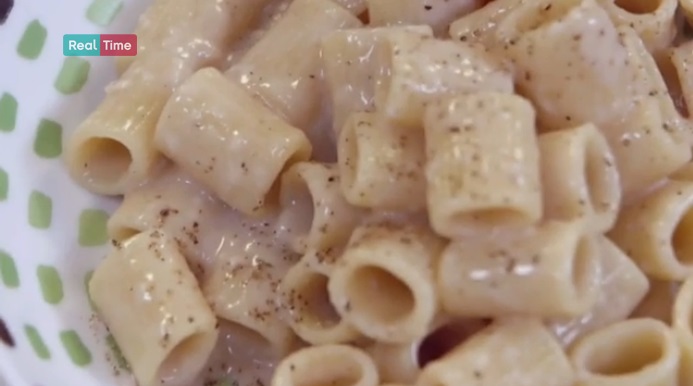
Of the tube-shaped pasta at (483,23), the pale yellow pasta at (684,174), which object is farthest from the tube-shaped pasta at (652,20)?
the pale yellow pasta at (684,174)

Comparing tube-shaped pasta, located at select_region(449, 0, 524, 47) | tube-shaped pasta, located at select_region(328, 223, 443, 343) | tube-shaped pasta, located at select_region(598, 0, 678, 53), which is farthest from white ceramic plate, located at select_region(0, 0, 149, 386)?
tube-shaped pasta, located at select_region(598, 0, 678, 53)

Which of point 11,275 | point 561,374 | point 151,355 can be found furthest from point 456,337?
point 11,275

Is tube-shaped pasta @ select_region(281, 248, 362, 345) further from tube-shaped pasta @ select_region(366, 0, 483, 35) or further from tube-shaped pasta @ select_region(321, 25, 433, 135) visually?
tube-shaped pasta @ select_region(366, 0, 483, 35)

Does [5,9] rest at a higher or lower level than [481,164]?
higher

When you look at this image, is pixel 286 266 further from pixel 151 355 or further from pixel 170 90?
pixel 170 90

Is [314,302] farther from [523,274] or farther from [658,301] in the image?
[658,301]

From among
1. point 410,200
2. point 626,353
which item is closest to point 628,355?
point 626,353

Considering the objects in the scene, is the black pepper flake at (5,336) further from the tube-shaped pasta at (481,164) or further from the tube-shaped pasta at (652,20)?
the tube-shaped pasta at (652,20)
